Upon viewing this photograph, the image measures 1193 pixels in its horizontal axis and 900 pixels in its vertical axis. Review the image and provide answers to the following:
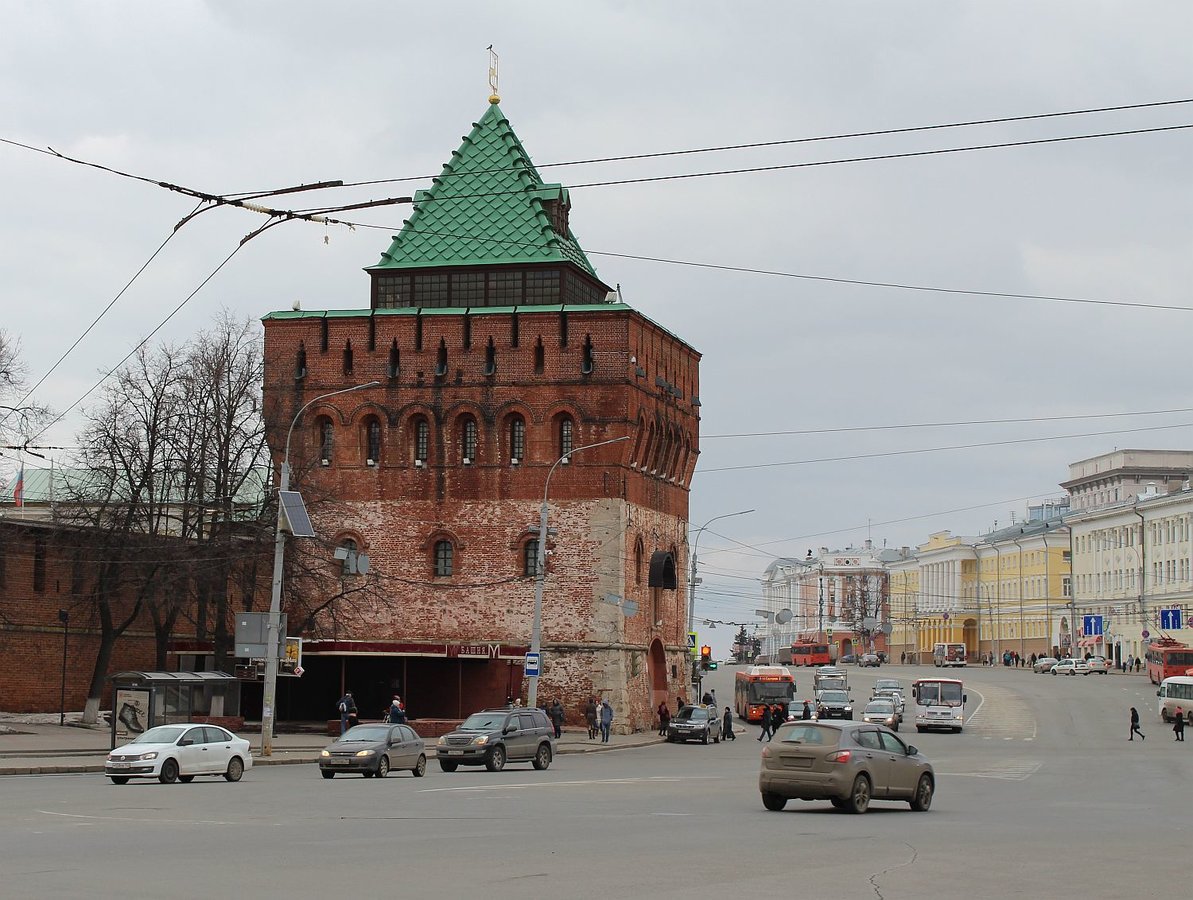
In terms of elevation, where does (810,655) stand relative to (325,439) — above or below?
below

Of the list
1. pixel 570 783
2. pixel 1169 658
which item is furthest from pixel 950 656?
pixel 570 783

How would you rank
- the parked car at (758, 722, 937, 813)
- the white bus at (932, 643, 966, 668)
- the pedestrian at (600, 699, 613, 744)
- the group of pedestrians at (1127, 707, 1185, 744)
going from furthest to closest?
1. the white bus at (932, 643, 966, 668)
2. the group of pedestrians at (1127, 707, 1185, 744)
3. the pedestrian at (600, 699, 613, 744)
4. the parked car at (758, 722, 937, 813)

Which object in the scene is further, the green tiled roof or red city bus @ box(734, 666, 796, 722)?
red city bus @ box(734, 666, 796, 722)

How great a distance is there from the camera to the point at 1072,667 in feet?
362

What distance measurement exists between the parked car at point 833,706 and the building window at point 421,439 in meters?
21.0

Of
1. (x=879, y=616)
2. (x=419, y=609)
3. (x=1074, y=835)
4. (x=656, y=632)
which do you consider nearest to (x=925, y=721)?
(x=656, y=632)

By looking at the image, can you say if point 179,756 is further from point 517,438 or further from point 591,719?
point 517,438

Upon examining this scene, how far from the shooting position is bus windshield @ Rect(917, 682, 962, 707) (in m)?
66.1

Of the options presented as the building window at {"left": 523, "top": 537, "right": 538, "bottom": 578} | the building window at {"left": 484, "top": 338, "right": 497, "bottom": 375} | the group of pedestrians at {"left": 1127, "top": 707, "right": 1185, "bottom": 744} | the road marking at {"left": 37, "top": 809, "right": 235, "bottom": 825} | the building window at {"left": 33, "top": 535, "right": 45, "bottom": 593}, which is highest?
the building window at {"left": 484, "top": 338, "right": 497, "bottom": 375}

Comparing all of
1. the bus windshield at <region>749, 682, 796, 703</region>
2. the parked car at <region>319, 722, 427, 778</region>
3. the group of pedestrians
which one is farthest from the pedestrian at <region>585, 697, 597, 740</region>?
the parked car at <region>319, 722, 427, 778</region>

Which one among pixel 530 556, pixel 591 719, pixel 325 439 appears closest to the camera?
pixel 591 719

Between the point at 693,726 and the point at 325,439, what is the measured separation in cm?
1927

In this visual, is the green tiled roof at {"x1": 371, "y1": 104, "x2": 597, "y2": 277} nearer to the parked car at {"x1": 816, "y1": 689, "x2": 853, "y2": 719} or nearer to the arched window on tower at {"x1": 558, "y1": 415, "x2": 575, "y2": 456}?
the arched window on tower at {"x1": 558, "y1": 415, "x2": 575, "y2": 456}

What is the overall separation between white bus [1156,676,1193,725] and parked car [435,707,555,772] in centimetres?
3779
